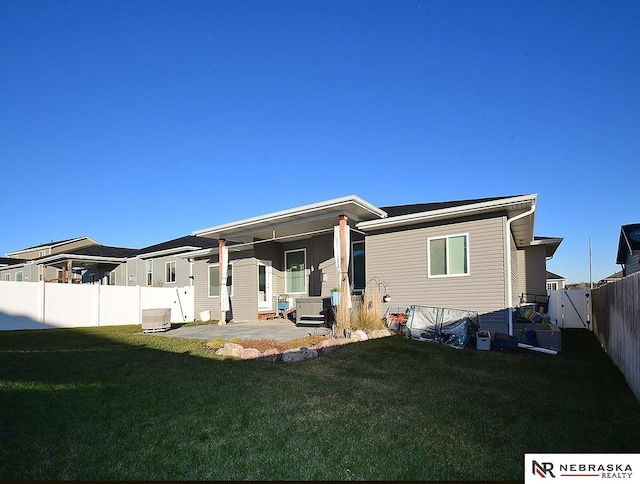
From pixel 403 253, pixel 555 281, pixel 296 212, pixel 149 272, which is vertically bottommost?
pixel 555 281

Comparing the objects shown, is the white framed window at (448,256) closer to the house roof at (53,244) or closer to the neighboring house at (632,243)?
the neighboring house at (632,243)

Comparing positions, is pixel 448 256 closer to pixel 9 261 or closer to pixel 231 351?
pixel 231 351

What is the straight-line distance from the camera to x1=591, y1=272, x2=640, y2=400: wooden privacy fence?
195 inches

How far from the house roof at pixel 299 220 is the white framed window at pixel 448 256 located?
174 cm

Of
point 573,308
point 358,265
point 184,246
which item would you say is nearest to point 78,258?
point 184,246

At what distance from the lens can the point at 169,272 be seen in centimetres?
2188

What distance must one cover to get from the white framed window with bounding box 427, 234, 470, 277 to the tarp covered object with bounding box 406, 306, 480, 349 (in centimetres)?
116

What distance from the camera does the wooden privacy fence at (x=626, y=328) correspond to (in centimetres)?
496

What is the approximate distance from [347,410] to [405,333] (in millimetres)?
5453

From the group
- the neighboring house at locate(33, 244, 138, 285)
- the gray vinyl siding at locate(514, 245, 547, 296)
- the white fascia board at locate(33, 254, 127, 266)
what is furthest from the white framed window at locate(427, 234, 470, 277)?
the white fascia board at locate(33, 254, 127, 266)

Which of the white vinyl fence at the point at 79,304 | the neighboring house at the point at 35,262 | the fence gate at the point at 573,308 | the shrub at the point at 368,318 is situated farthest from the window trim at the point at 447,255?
the neighboring house at the point at 35,262

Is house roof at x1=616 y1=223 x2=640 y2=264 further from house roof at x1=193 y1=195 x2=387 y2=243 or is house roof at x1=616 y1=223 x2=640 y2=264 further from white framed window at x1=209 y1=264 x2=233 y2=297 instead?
white framed window at x1=209 y1=264 x2=233 y2=297

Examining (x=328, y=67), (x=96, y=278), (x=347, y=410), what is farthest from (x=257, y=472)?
(x=96, y=278)

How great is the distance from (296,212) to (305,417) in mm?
7444
